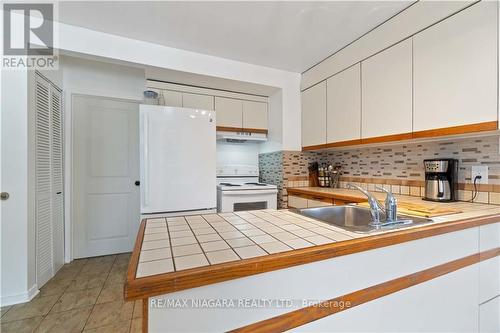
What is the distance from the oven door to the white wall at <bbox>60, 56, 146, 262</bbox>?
1.81 metres

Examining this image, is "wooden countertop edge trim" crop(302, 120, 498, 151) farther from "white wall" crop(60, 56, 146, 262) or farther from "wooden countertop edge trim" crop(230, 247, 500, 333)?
"white wall" crop(60, 56, 146, 262)

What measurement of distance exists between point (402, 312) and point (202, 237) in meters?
0.85

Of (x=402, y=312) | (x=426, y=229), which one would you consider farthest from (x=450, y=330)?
(x=426, y=229)

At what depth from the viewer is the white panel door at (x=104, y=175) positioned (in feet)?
8.93

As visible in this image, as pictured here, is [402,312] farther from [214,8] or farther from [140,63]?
[140,63]

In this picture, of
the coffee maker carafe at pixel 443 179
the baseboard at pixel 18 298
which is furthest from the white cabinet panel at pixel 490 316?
the baseboard at pixel 18 298

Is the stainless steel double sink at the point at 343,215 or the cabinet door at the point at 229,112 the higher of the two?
the cabinet door at the point at 229,112

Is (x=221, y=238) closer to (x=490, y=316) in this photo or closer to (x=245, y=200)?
(x=490, y=316)

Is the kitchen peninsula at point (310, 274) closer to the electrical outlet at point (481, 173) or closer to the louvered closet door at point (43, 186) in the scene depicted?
the electrical outlet at point (481, 173)

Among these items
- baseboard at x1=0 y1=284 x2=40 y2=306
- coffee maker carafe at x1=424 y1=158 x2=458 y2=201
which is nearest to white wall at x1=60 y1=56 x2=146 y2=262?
baseboard at x1=0 y1=284 x2=40 y2=306

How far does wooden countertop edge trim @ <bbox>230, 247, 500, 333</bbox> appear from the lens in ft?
2.17

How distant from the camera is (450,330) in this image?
1.04 m

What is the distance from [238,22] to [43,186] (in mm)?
2323

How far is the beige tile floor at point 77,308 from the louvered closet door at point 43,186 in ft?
0.66
